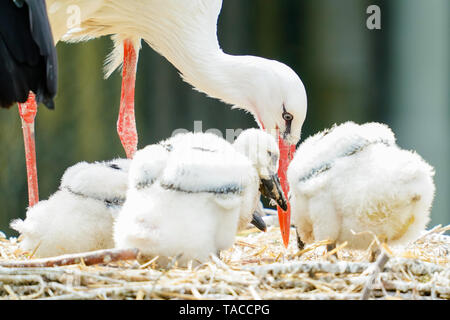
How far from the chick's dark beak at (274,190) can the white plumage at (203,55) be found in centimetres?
46

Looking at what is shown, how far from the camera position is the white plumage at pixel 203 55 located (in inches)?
124

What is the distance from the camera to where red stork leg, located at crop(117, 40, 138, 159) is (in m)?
3.69

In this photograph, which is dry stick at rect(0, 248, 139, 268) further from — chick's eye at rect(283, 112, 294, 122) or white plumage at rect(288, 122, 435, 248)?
chick's eye at rect(283, 112, 294, 122)

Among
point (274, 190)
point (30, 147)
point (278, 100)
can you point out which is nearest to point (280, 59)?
point (278, 100)

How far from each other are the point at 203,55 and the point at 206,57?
1 centimetres

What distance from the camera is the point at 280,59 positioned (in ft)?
16.6

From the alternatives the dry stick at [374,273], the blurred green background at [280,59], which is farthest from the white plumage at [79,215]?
the blurred green background at [280,59]

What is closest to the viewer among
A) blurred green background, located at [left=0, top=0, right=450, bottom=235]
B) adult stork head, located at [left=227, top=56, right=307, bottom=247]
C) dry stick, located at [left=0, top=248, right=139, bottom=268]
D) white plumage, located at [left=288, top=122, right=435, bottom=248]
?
dry stick, located at [left=0, top=248, right=139, bottom=268]

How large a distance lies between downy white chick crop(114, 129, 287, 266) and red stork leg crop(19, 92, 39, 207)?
3.03ft

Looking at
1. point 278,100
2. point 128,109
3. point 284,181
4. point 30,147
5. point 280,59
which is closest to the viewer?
point 284,181

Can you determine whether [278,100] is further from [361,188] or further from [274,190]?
[361,188]

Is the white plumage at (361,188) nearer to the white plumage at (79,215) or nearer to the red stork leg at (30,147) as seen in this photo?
the white plumage at (79,215)

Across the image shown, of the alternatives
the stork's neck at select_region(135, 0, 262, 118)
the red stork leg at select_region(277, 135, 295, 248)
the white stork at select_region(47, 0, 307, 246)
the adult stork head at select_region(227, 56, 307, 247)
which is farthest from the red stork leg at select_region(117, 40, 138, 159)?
the red stork leg at select_region(277, 135, 295, 248)
